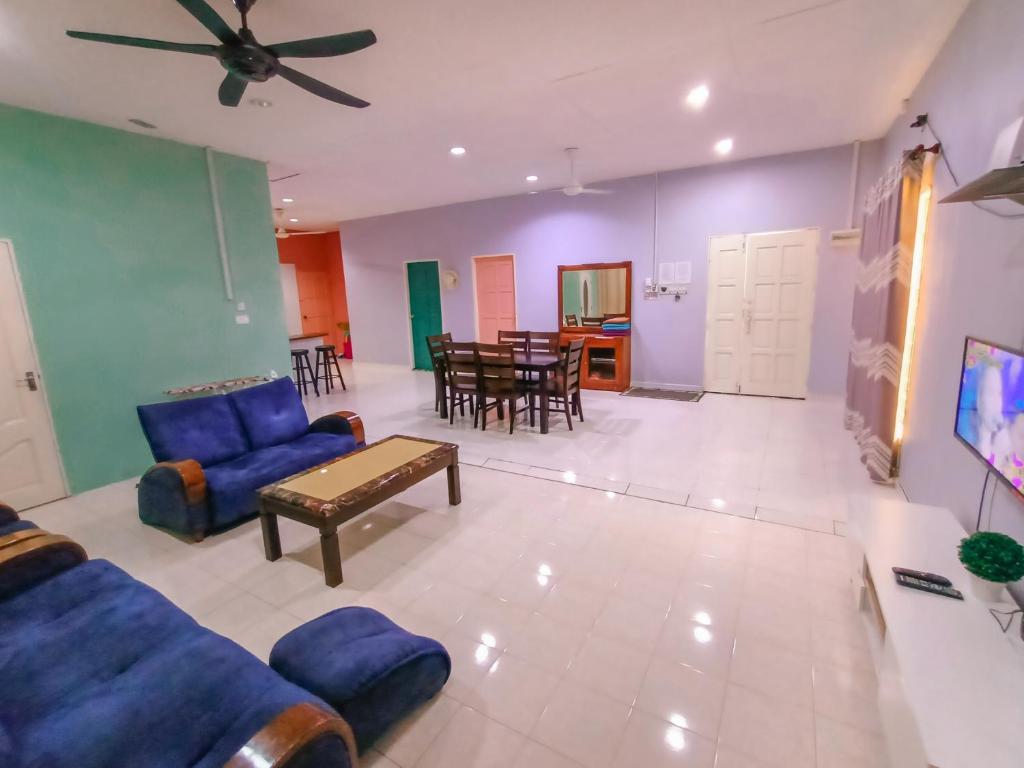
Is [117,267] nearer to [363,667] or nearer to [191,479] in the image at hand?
[191,479]

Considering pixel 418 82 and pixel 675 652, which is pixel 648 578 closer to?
pixel 675 652

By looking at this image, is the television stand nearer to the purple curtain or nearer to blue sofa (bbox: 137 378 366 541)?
the purple curtain

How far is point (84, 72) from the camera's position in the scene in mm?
2805

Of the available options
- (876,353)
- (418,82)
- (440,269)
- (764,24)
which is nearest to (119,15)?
(418,82)

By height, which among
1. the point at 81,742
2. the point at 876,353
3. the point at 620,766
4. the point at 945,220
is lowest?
the point at 620,766

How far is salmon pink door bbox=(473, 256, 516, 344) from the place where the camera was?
7.31m

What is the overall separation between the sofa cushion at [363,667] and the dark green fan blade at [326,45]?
2.44 metres

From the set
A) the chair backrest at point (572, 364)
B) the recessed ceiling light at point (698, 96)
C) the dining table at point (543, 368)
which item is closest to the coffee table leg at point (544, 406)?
the dining table at point (543, 368)

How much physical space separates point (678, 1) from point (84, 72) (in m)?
3.45

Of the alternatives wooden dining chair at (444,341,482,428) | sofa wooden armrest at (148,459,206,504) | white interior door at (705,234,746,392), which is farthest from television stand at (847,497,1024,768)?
white interior door at (705,234,746,392)

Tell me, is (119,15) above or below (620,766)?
above

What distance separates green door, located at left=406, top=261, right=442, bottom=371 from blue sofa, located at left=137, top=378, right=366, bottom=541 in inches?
170

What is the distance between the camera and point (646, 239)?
5996mm

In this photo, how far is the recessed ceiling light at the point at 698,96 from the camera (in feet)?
11.0
